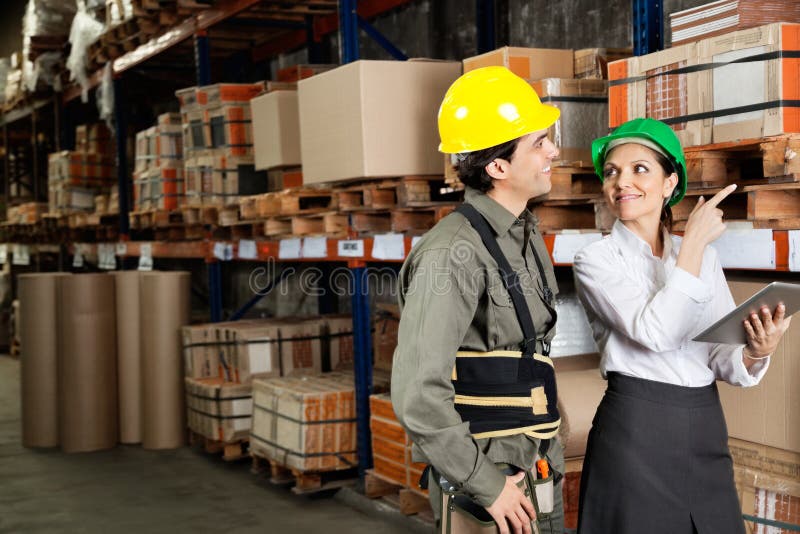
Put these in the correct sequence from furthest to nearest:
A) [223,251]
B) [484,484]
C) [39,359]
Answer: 1. [39,359]
2. [223,251]
3. [484,484]

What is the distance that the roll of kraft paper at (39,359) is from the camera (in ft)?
26.7

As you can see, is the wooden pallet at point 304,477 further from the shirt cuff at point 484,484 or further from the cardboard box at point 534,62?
the shirt cuff at point 484,484

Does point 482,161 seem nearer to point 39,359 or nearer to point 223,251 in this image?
point 223,251

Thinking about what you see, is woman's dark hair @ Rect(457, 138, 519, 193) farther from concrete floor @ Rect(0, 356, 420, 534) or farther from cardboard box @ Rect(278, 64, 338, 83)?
cardboard box @ Rect(278, 64, 338, 83)

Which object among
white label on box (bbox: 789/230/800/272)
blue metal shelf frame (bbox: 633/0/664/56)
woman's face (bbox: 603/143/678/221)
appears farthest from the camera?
blue metal shelf frame (bbox: 633/0/664/56)

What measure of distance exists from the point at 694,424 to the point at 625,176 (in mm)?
717

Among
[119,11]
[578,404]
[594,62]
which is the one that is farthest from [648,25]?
[119,11]

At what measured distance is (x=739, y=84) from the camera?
3199 millimetres

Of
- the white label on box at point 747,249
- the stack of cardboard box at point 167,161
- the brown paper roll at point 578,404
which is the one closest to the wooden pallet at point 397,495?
the brown paper roll at point 578,404

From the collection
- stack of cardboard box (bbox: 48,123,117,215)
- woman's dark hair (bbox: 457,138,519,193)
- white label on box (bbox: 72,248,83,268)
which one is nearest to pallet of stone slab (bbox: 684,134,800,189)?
woman's dark hair (bbox: 457,138,519,193)

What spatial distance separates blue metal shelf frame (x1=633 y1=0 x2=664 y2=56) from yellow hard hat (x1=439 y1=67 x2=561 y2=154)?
5.22 ft

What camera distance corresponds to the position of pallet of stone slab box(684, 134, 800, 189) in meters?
3.01

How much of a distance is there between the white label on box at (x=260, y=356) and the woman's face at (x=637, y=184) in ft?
15.4

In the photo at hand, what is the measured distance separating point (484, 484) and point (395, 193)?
11.9ft
